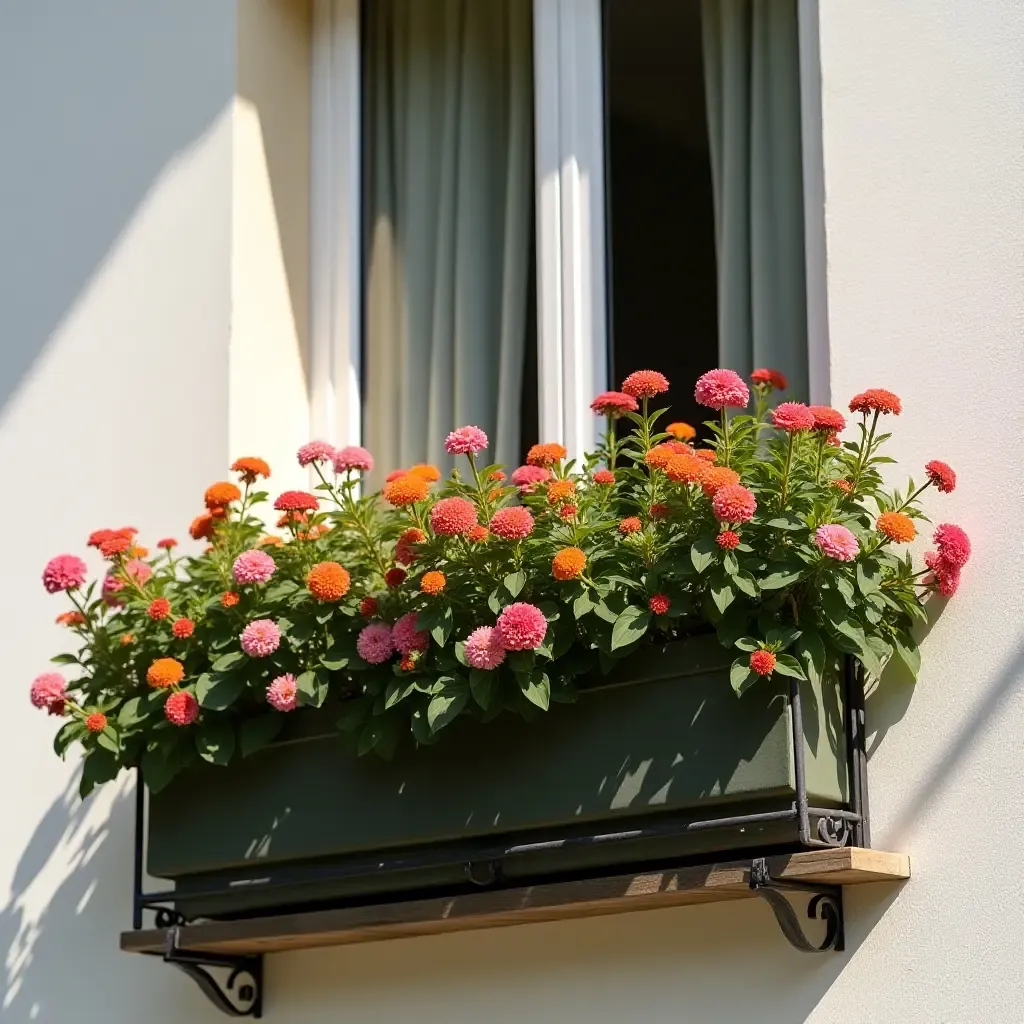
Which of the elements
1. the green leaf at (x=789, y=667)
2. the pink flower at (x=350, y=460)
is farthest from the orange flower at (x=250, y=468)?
the green leaf at (x=789, y=667)

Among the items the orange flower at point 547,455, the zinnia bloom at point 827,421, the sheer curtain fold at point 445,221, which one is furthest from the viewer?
the sheer curtain fold at point 445,221

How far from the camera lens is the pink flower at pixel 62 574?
10.6 feet

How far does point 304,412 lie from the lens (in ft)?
12.5

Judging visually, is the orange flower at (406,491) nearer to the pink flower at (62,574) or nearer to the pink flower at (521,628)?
the pink flower at (521,628)

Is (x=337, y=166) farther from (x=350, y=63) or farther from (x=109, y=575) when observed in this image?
(x=109, y=575)

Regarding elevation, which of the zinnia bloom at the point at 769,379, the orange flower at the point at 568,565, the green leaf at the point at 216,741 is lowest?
the green leaf at the point at 216,741

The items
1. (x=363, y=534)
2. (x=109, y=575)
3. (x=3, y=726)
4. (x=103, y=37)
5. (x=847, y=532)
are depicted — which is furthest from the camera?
(x=103, y=37)

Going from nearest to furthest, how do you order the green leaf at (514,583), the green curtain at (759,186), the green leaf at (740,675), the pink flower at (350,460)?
1. the green leaf at (740,675)
2. the green leaf at (514,583)
3. the pink flower at (350,460)
4. the green curtain at (759,186)

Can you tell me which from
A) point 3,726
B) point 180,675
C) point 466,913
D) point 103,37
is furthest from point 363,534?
point 103,37

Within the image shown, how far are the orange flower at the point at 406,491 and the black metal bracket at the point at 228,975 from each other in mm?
864

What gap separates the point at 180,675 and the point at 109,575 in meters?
0.32

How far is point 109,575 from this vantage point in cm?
332

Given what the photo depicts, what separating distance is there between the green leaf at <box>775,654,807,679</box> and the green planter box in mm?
54

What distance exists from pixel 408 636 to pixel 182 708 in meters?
0.44
